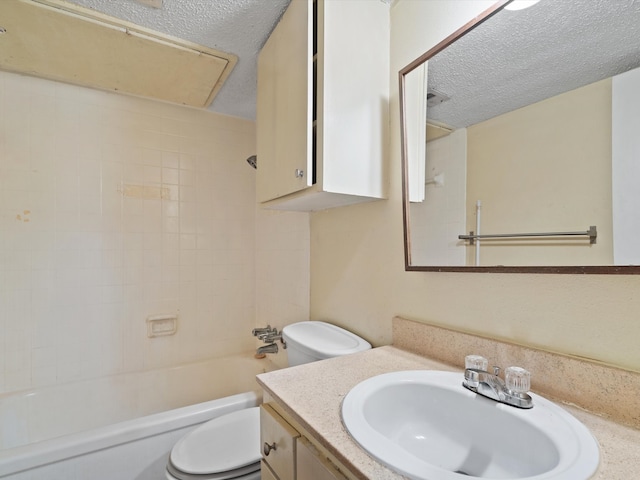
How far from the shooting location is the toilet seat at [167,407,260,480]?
1.07 meters

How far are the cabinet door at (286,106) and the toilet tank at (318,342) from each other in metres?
0.58

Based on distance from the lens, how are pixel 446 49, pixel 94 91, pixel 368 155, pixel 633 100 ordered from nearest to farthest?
pixel 633 100, pixel 446 49, pixel 368 155, pixel 94 91

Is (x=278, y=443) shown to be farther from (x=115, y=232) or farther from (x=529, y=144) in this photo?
(x=115, y=232)

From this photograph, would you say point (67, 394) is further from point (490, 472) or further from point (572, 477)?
point (572, 477)

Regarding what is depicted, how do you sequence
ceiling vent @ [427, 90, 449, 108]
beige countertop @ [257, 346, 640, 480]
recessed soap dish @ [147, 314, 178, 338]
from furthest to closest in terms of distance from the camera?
recessed soap dish @ [147, 314, 178, 338], ceiling vent @ [427, 90, 449, 108], beige countertop @ [257, 346, 640, 480]

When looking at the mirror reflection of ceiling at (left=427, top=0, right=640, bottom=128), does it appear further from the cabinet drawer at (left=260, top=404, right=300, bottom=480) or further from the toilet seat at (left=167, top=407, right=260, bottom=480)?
the toilet seat at (left=167, top=407, right=260, bottom=480)

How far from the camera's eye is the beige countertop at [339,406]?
46 cm

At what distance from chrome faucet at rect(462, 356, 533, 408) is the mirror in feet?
0.79

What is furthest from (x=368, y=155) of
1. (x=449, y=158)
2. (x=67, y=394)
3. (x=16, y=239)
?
(x=67, y=394)

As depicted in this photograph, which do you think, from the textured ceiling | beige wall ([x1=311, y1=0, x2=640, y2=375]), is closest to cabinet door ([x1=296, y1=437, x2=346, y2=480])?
beige wall ([x1=311, y1=0, x2=640, y2=375])

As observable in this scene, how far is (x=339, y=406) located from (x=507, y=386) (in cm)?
34

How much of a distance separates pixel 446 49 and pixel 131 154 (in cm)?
183

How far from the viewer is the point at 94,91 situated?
1.79 meters

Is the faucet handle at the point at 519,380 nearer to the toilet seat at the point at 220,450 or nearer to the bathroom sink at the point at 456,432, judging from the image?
the bathroom sink at the point at 456,432
